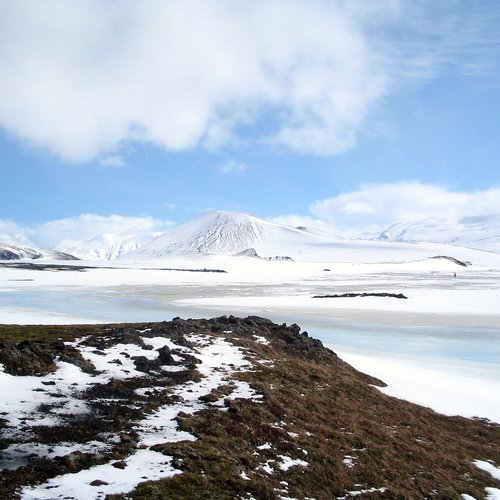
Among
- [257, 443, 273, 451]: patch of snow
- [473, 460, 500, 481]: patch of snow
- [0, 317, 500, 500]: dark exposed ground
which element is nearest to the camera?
[0, 317, 500, 500]: dark exposed ground

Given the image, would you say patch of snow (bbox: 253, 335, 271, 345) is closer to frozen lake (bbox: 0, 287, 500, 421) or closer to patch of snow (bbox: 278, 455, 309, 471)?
frozen lake (bbox: 0, 287, 500, 421)

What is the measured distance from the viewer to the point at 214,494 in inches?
338

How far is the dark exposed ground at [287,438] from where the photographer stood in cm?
920

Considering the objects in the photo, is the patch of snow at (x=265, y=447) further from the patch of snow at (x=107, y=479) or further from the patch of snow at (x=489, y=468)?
the patch of snow at (x=489, y=468)

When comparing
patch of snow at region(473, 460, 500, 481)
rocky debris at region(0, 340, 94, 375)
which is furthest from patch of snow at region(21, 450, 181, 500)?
patch of snow at region(473, 460, 500, 481)

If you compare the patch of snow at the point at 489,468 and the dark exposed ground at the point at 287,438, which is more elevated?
the dark exposed ground at the point at 287,438

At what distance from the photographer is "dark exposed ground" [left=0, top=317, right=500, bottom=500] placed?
920 centimetres

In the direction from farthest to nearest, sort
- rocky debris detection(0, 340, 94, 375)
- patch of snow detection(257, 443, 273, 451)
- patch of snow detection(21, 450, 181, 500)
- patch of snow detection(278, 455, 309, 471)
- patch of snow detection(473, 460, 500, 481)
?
1. rocky debris detection(0, 340, 94, 375)
2. patch of snow detection(473, 460, 500, 481)
3. patch of snow detection(257, 443, 273, 451)
4. patch of snow detection(278, 455, 309, 471)
5. patch of snow detection(21, 450, 181, 500)

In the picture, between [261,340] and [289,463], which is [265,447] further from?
Result: [261,340]

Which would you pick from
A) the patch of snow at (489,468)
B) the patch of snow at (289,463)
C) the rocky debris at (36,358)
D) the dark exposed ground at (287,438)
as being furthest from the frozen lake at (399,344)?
the rocky debris at (36,358)

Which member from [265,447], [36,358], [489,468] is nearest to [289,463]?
[265,447]

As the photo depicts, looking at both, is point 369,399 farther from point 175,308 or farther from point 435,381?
point 175,308

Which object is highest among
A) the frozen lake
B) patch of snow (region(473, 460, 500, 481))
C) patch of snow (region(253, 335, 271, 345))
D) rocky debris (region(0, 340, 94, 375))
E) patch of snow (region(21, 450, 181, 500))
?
rocky debris (region(0, 340, 94, 375))

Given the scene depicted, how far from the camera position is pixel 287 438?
11766 millimetres
